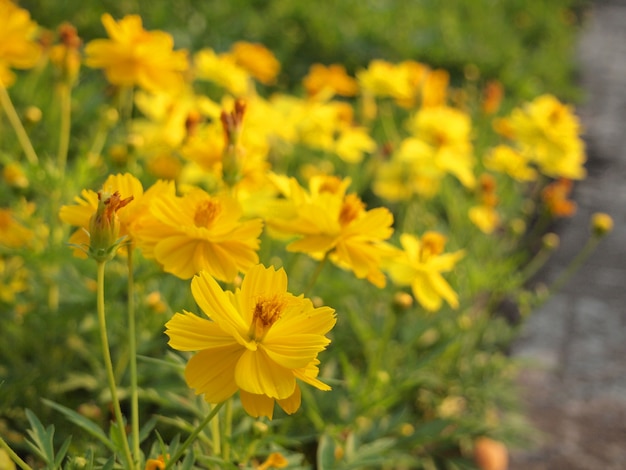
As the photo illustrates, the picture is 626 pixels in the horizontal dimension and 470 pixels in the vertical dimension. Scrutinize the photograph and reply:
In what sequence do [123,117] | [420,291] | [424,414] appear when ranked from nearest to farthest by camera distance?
[420,291] < [424,414] < [123,117]

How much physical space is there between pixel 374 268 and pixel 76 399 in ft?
2.46

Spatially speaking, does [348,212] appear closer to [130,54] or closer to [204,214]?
[204,214]

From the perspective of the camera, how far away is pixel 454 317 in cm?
178

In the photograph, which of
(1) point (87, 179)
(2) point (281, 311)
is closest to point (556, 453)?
(1) point (87, 179)

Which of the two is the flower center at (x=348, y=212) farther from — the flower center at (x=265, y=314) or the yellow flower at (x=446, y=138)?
the yellow flower at (x=446, y=138)

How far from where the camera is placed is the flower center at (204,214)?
0.75 metres

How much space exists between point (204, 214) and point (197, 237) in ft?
0.08

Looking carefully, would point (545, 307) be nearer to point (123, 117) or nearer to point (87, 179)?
point (123, 117)

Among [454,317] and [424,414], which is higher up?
[454,317]

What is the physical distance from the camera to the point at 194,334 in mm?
630

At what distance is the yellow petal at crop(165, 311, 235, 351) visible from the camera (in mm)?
620

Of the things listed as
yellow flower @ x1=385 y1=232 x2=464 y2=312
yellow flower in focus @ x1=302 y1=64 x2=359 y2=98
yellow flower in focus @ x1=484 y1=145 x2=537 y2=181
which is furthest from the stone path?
yellow flower in focus @ x1=302 y1=64 x2=359 y2=98

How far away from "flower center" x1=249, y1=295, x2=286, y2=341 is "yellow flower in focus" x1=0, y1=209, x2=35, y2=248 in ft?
2.27

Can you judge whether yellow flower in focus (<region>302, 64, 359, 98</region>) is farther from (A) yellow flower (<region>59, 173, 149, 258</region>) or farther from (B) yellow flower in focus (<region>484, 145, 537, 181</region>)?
(A) yellow flower (<region>59, 173, 149, 258</region>)
